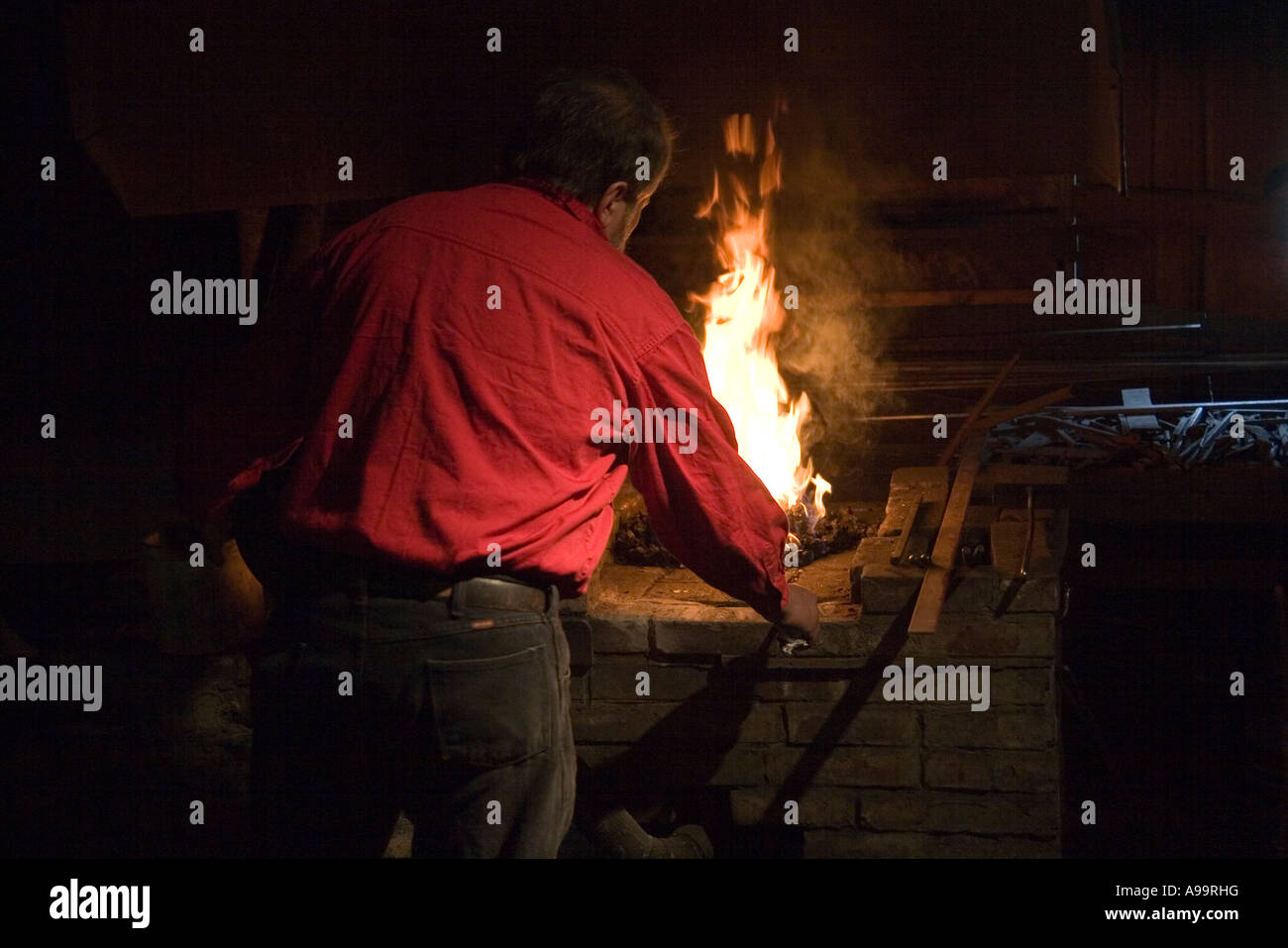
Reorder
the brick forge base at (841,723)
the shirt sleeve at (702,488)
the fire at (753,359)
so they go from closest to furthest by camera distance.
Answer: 1. the shirt sleeve at (702,488)
2. the brick forge base at (841,723)
3. the fire at (753,359)

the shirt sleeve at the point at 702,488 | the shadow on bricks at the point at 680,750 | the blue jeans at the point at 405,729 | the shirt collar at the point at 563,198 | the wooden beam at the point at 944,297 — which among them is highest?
the wooden beam at the point at 944,297

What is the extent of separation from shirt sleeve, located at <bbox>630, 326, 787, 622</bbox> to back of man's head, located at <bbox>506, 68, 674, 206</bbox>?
410mm

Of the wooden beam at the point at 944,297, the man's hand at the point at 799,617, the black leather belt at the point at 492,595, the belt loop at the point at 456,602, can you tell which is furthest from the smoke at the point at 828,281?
the belt loop at the point at 456,602

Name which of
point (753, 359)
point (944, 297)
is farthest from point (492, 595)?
point (944, 297)

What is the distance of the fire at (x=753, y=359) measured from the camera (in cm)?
451

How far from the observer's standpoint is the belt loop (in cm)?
216

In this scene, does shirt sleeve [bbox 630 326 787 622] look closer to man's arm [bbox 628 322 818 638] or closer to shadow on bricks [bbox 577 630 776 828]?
man's arm [bbox 628 322 818 638]

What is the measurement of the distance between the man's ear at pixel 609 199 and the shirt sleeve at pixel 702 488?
353mm

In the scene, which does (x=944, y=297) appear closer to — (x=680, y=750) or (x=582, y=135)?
(x=680, y=750)

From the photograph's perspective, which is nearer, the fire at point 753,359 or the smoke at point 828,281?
the smoke at point 828,281

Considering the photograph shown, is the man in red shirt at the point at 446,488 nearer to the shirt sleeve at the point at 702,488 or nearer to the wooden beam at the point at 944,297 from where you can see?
the shirt sleeve at the point at 702,488

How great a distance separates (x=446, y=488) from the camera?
83.8 inches

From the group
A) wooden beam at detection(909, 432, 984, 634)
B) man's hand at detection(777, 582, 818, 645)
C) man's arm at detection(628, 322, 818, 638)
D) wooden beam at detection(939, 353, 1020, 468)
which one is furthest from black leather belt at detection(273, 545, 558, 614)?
wooden beam at detection(939, 353, 1020, 468)
